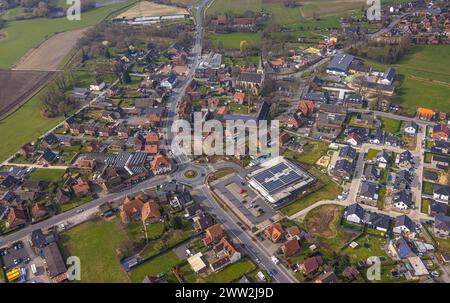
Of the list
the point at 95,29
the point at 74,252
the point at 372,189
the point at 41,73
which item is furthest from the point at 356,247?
the point at 95,29

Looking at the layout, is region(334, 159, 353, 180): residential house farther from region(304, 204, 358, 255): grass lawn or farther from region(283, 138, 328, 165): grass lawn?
region(304, 204, 358, 255): grass lawn

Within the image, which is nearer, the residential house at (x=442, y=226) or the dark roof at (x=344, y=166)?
the residential house at (x=442, y=226)

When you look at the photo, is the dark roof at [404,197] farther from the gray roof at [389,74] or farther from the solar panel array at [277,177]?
the gray roof at [389,74]

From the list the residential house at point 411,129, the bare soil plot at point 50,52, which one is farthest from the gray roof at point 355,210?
the bare soil plot at point 50,52

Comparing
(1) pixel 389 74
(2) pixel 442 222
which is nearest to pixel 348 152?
(2) pixel 442 222

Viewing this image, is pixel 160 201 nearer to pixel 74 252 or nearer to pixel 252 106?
pixel 74 252

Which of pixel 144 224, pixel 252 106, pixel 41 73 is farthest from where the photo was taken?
pixel 41 73
